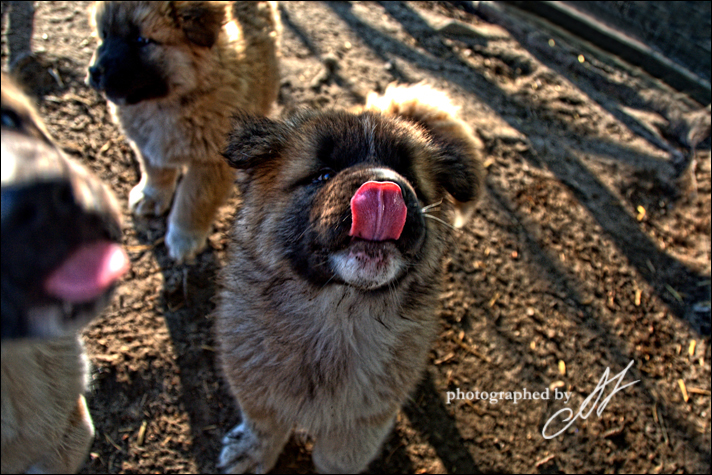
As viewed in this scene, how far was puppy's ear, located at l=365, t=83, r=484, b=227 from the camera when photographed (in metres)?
2.33

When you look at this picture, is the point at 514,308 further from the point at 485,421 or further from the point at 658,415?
the point at 658,415

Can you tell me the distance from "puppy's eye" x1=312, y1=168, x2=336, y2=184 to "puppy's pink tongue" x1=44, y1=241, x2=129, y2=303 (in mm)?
866

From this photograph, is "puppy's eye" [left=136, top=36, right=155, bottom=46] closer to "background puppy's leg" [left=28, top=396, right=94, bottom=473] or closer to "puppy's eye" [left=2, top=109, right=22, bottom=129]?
"puppy's eye" [left=2, top=109, right=22, bottom=129]

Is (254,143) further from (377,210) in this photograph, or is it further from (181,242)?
(181,242)

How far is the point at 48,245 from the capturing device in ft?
3.75

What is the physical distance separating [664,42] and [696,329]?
140 inches

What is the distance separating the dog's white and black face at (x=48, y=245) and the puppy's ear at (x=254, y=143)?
838 millimetres

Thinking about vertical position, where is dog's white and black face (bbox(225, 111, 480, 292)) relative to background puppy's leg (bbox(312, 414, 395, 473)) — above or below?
above

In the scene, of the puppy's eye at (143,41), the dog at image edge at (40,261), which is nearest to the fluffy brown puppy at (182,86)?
the puppy's eye at (143,41)

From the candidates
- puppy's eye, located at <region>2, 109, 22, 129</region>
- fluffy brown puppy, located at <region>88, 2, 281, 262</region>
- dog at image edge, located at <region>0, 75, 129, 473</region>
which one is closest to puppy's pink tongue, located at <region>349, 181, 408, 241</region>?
dog at image edge, located at <region>0, 75, 129, 473</region>

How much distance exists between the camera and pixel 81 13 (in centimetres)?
439

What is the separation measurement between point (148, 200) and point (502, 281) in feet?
8.76

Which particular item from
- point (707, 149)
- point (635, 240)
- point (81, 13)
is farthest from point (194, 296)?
point (707, 149)
